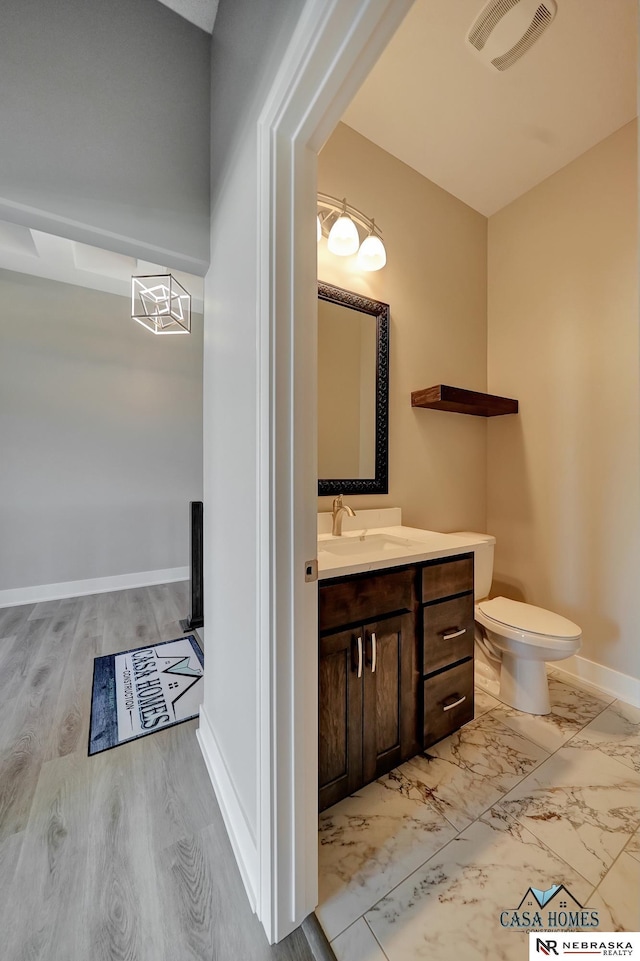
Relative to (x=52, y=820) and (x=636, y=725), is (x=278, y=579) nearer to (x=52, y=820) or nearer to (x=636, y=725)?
(x=52, y=820)

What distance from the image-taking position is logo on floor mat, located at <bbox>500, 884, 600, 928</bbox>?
92cm

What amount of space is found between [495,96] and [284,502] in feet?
7.52

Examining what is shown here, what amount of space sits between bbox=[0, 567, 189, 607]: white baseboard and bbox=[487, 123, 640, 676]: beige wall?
309 centimetres

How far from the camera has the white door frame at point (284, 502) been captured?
0.85 meters

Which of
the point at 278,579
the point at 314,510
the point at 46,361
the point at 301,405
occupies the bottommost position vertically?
the point at 278,579

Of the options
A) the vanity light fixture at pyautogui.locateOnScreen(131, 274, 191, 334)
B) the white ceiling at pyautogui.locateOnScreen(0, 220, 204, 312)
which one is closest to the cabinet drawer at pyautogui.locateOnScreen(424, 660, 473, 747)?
the vanity light fixture at pyautogui.locateOnScreen(131, 274, 191, 334)

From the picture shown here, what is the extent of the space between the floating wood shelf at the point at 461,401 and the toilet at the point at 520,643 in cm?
80

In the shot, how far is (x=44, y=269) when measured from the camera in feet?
9.88

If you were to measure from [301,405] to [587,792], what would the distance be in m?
1.74

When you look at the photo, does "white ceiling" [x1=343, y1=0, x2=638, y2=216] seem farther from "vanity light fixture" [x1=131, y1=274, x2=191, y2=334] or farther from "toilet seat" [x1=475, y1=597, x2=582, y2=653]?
"toilet seat" [x1=475, y1=597, x2=582, y2=653]

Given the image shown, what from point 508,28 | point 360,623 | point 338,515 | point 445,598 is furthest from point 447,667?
point 508,28

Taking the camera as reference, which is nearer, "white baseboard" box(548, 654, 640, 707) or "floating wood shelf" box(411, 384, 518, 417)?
"white baseboard" box(548, 654, 640, 707)

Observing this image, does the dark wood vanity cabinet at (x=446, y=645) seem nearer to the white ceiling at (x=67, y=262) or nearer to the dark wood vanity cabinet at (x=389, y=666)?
the dark wood vanity cabinet at (x=389, y=666)

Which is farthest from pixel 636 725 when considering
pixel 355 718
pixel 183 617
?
pixel 183 617
